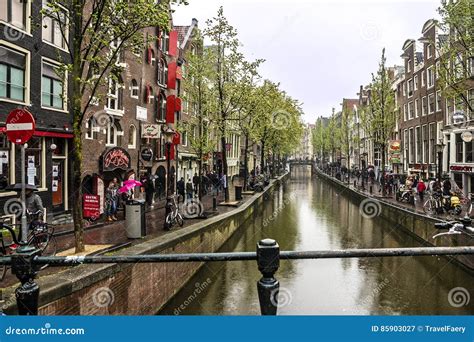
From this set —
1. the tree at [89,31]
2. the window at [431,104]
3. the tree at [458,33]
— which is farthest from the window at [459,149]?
the tree at [89,31]

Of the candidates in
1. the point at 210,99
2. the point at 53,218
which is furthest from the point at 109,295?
the point at 210,99

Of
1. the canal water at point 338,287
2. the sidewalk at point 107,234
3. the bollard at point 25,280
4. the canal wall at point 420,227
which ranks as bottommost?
the canal water at point 338,287

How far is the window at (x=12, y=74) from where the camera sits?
42.4ft

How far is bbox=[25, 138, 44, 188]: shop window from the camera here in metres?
14.1

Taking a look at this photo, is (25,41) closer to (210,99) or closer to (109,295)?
(109,295)

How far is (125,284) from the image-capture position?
27.1 ft

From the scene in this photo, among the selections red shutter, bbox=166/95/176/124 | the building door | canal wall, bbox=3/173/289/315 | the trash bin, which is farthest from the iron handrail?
red shutter, bbox=166/95/176/124

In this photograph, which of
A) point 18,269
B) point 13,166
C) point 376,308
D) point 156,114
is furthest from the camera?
point 156,114

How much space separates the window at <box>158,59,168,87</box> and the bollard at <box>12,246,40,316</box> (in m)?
26.3

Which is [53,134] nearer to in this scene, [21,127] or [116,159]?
[116,159]

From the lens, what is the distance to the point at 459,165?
2959 centimetres

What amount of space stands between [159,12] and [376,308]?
10.8 m

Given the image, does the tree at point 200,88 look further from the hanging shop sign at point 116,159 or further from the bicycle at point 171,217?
the bicycle at point 171,217

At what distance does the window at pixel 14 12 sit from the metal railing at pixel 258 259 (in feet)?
44.5
